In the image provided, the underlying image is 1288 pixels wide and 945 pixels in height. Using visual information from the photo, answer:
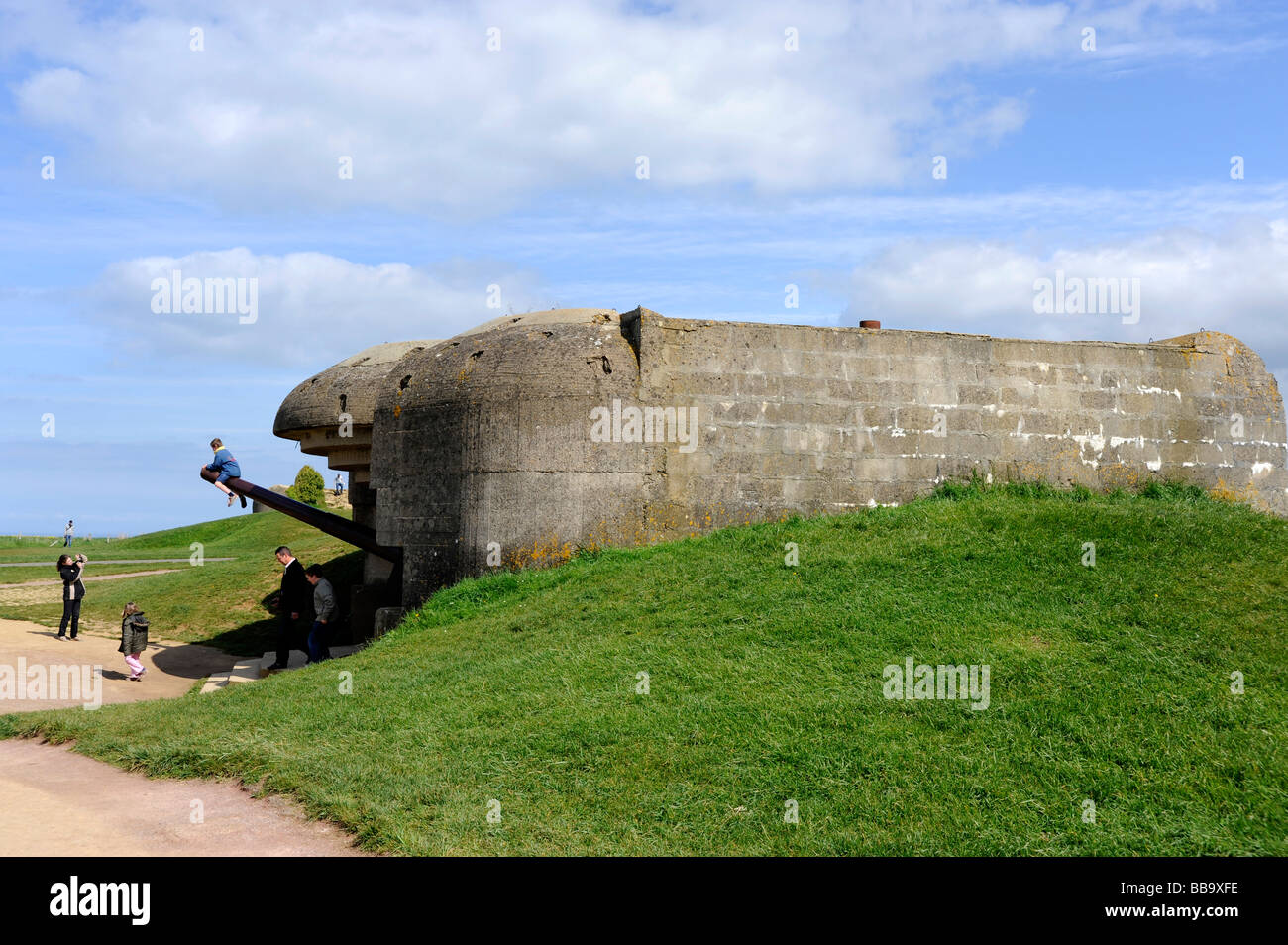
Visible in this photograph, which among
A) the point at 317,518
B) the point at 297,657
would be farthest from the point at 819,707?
the point at 297,657

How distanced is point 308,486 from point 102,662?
66.2 ft

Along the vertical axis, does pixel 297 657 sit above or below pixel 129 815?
below

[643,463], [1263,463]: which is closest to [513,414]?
[643,463]

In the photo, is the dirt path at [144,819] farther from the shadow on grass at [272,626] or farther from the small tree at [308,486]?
the small tree at [308,486]

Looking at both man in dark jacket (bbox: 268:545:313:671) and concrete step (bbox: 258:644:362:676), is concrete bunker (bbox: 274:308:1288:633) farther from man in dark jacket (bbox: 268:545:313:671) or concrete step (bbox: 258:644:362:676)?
concrete step (bbox: 258:644:362:676)

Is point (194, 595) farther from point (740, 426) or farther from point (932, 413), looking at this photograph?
point (932, 413)

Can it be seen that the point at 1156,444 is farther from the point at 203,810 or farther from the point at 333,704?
the point at 203,810

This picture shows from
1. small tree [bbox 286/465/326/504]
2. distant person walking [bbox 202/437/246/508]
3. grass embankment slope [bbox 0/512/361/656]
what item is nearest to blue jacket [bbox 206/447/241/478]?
distant person walking [bbox 202/437/246/508]

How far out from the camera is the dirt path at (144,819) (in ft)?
17.9

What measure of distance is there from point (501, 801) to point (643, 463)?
5412mm

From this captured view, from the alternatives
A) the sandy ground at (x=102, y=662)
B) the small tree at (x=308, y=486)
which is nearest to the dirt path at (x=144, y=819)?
the sandy ground at (x=102, y=662)

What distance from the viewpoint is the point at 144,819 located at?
6.04 metres

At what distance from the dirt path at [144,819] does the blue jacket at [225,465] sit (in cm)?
538
